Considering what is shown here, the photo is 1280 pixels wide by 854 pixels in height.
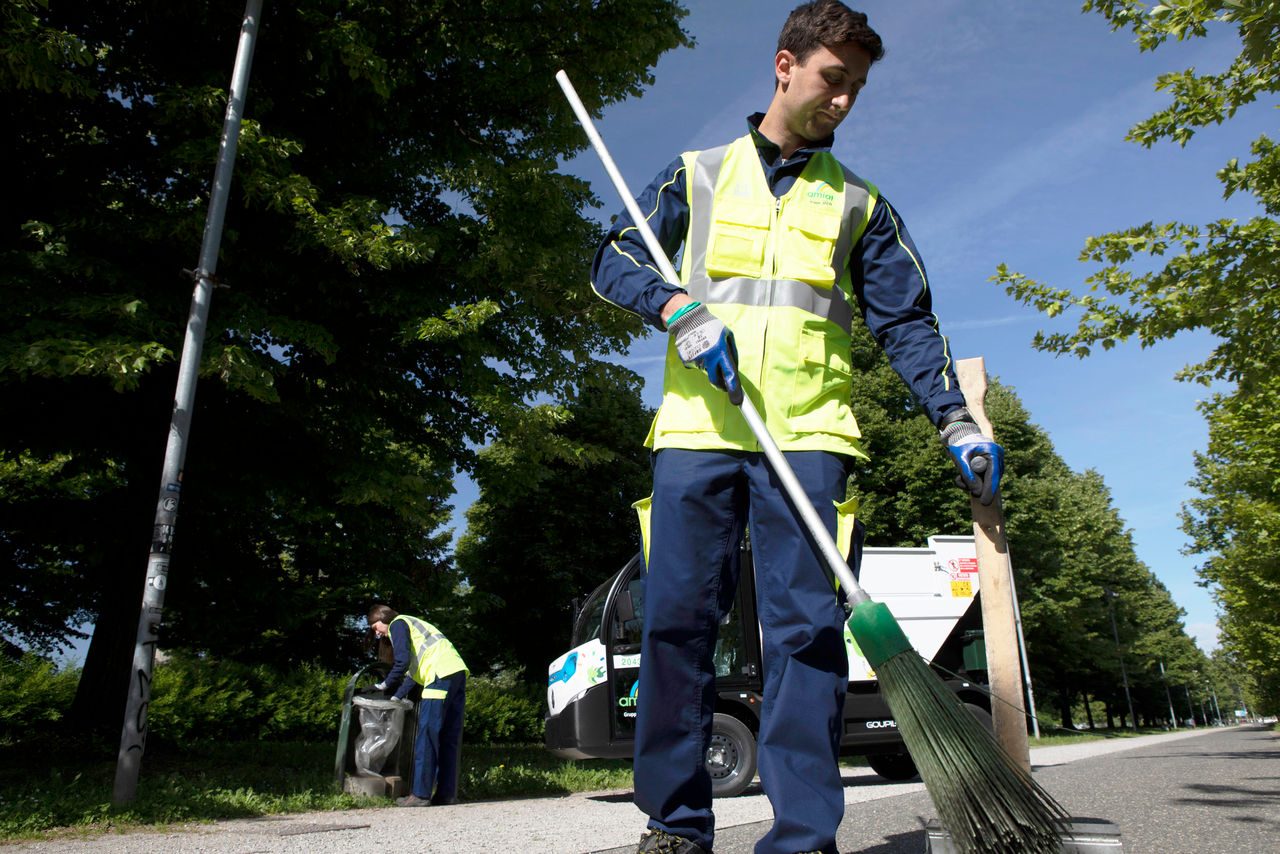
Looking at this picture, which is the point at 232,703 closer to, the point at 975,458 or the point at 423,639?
the point at 423,639

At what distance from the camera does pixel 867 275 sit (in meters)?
2.74

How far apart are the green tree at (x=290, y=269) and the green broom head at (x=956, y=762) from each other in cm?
654

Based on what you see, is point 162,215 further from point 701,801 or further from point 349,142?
point 701,801

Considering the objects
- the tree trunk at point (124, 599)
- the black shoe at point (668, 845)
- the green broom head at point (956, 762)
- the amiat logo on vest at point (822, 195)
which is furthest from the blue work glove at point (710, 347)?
the tree trunk at point (124, 599)

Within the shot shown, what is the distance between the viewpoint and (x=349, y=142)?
9.87 meters

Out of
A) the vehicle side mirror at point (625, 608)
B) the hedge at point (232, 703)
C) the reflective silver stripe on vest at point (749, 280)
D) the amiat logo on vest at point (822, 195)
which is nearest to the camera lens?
the reflective silver stripe on vest at point (749, 280)

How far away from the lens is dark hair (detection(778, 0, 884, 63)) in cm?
257

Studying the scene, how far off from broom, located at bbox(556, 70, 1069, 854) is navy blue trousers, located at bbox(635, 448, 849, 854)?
8cm

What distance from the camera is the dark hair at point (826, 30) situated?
8.42 feet

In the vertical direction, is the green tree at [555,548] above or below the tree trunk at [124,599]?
above

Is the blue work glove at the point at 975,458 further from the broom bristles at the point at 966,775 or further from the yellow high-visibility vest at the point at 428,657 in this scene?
the yellow high-visibility vest at the point at 428,657

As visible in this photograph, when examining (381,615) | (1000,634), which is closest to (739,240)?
(1000,634)

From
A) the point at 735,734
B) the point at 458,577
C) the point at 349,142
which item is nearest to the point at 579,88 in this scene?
the point at 349,142

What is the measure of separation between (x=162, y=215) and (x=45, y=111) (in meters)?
1.76
